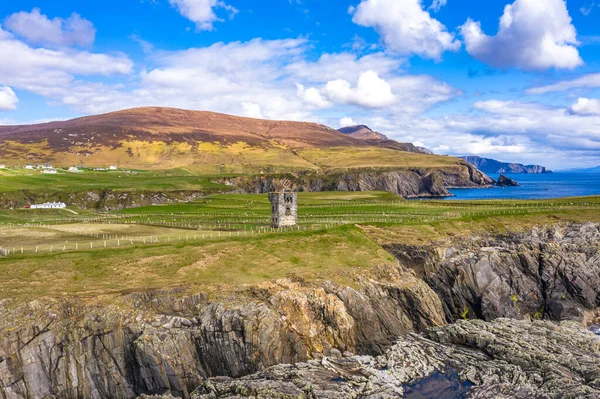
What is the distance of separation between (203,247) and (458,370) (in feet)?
115

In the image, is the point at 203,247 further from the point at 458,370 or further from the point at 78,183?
the point at 78,183

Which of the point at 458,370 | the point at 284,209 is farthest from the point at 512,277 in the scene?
the point at 284,209

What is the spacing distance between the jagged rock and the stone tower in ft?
110

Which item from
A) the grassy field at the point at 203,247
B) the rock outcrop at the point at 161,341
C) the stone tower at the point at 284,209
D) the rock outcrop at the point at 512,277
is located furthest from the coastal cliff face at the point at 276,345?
the stone tower at the point at 284,209

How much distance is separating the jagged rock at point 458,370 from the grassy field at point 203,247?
38.9ft

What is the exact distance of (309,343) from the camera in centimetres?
4547

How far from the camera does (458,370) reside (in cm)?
4309

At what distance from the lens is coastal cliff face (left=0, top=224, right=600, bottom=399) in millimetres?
39531

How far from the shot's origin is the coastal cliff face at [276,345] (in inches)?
1556

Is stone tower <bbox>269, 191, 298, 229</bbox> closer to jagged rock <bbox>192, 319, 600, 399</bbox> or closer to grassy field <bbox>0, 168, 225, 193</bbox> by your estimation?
jagged rock <bbox>192, 319, 600, 399</bbox>

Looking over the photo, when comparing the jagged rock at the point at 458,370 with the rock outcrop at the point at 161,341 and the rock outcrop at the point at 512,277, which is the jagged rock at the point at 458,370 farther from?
the rock outcrop at the point at 512,277

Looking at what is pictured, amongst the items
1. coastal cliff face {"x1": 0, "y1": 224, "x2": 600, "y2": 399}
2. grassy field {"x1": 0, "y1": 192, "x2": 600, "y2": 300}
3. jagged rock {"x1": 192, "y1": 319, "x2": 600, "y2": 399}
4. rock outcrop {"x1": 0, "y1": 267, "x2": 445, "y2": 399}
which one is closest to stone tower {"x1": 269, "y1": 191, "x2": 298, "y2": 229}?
grassy field {"x1": 0, "y1": 192, "x2": 600, "y2": 300}

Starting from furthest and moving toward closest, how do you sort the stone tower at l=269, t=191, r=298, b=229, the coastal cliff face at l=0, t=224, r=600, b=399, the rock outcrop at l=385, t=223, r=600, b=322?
the stone tower at l=269, t=191, r=298, b=229 → the rock outcrop at l=385, t=223, r=600, b=322 → the coastal cliff face at l=0, t=224, r=600, b=399

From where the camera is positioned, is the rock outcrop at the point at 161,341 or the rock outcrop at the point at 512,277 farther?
the rock outcrop at the point at 512,277
